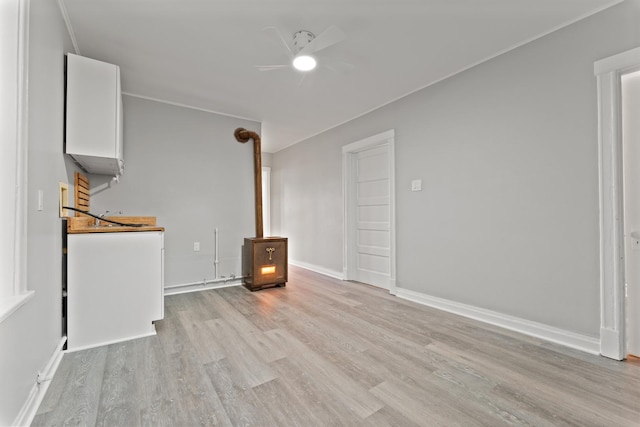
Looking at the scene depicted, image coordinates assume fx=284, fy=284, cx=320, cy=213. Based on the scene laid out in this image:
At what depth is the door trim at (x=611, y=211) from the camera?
1957 mm

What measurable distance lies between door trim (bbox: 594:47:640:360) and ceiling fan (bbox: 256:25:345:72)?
192 cm

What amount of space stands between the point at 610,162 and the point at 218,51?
Result: 3.21 meters

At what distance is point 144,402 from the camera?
1.53 m

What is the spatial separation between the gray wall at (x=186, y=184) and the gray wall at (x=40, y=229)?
137 cm

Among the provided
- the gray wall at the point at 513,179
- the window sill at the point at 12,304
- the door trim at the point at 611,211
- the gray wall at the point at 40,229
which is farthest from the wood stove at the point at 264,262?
the door trim at the point at 611,211

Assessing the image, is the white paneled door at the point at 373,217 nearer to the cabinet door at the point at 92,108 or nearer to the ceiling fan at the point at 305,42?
the ceiling fan at the point at 305,42

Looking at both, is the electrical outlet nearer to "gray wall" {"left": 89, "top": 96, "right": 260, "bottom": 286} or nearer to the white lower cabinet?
the white lower cabinet

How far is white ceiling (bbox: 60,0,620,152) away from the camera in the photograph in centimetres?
205

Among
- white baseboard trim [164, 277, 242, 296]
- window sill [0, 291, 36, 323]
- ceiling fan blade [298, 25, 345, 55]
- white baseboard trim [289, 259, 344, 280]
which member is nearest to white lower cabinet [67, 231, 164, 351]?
window sill [0, 291, 36, 323]

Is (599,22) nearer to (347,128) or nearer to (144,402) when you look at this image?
(347,128)

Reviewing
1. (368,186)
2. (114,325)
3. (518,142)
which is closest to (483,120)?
(518,142)

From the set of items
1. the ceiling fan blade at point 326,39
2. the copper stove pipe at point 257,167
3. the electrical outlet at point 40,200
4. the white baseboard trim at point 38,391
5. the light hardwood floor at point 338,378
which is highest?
the ceiling fan blade at point 326,39

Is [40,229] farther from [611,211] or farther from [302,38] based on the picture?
[611,211]

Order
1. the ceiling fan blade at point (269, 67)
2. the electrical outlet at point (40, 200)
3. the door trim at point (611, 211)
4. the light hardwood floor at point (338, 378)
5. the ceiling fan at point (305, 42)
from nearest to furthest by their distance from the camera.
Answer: the light hardwood floor at point (338, 378)
the electrical outlet at point (40, 200)
the door trim at point (611, 211)
the ceiling fan at point (305, 42)
the ceiling fan blade at point (269, 67)
